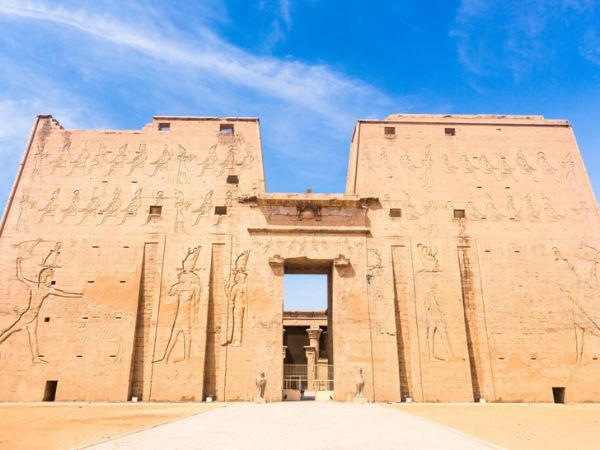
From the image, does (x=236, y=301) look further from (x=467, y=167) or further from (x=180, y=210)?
(x=467, y=167)

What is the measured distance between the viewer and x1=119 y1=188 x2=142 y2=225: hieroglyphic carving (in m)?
17.7

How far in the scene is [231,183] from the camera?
1828cm

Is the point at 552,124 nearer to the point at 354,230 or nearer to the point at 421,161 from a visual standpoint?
the point at 421,161

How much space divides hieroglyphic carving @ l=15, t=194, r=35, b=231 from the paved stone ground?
38.6 feet

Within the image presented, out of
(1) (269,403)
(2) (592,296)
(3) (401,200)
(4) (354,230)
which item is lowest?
(1) (269,403)

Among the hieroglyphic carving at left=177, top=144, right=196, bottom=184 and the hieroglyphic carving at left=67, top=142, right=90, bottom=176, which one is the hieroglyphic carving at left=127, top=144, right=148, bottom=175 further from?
the hieroglyphic carving at left=67, top=142, right=90, bottom=176

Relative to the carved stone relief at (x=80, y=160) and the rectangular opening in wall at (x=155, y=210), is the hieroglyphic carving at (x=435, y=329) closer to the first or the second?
the rectangular opening in wall at (x=155, y=210)

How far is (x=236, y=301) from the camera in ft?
54.2

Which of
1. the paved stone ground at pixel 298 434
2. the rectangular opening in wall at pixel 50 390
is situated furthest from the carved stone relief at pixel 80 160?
the paved stone ground at pixel 298 434

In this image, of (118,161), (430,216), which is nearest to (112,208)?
(118,161)

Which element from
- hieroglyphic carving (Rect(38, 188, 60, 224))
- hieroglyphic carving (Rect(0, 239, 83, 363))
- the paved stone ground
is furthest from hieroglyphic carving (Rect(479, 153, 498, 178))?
hieroglyphic carving (Rect(38, 188, 60, 224))

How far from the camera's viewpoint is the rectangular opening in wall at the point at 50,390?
15.4m

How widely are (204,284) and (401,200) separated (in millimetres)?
8464

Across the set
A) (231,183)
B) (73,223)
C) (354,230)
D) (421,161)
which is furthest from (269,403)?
(421,161)
